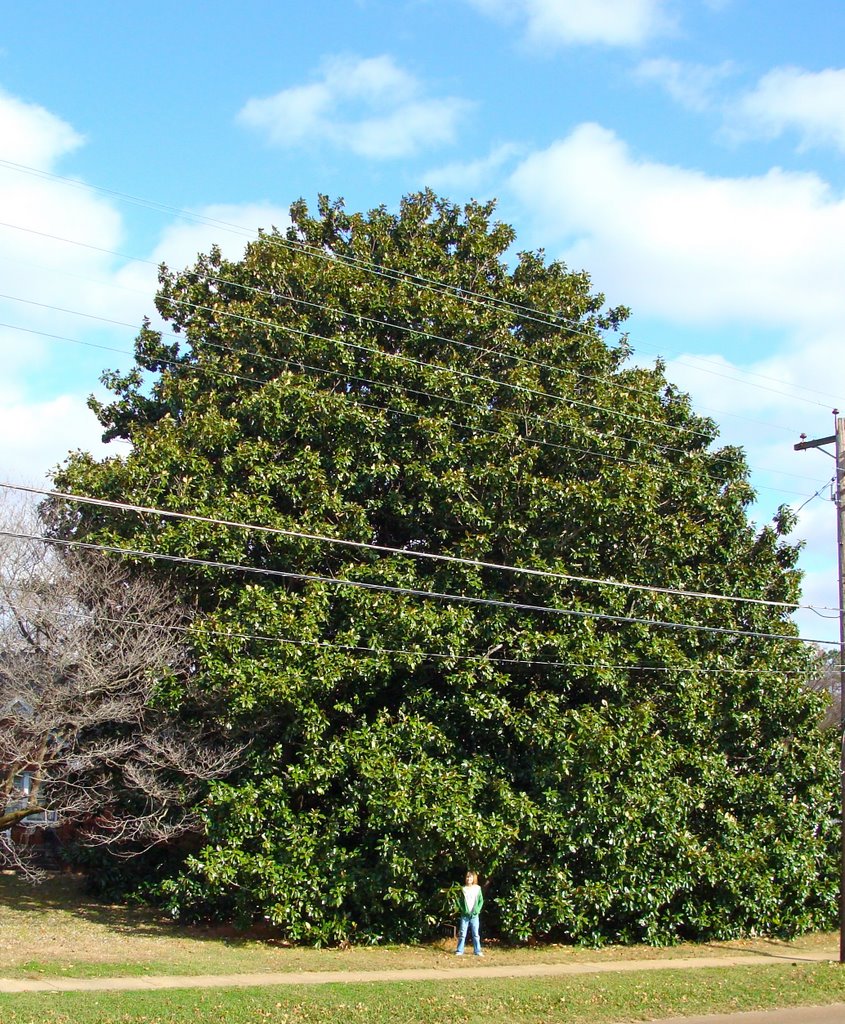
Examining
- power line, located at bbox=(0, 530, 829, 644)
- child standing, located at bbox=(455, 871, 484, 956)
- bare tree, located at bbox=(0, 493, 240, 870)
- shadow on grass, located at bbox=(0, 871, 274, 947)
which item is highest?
power line, located at bbox=(0, 530, 829, 644)

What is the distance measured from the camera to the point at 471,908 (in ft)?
53.0

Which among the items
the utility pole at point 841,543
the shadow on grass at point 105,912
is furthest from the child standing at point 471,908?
the utility pole at point 841,543

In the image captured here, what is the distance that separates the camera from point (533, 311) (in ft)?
65.4

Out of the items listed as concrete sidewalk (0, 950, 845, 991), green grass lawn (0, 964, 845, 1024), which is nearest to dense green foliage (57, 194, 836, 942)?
concrete sidewalk (0, 950, 845, 991)

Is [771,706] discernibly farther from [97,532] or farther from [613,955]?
[97,532]

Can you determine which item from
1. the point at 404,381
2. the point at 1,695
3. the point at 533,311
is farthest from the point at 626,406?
the point at 1,695

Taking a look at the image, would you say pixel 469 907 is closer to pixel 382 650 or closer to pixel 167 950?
pixel 382 650

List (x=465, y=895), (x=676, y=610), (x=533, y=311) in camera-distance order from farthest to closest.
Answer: (x=533, y=311) < (x=676, y=610) < (x=465, y=895)

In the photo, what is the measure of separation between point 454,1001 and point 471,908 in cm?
370

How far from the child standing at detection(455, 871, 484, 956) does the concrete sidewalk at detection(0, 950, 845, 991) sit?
25 cm

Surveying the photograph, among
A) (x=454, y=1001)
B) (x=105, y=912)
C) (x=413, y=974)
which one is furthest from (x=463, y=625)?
(x=105, y=912)

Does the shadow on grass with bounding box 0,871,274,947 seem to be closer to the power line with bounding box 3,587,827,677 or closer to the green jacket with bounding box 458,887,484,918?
the green jacket with bounding box 458,887,484,918

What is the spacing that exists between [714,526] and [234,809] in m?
9.81

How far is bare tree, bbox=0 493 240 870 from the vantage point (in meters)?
16.2
